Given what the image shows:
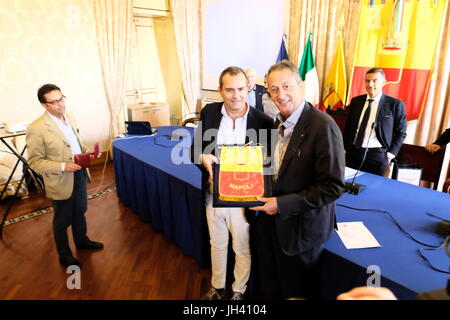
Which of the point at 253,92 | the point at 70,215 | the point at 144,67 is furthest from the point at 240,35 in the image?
the point at 70,215

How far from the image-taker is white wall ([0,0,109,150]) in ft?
13.9

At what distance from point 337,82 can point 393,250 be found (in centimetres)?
293

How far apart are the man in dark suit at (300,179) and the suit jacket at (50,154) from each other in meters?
1.66

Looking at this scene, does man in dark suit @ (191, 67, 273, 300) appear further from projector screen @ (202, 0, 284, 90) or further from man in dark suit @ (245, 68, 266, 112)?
projector screen @ (202, 0, 284, 90)

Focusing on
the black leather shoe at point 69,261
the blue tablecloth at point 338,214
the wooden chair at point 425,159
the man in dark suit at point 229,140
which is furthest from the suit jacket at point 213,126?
the wooden chair at point 425,159

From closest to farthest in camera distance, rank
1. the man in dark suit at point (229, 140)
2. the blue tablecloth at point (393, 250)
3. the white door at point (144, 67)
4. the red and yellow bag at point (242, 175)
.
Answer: the blue tablecloth at point (393, 250) < the red and yellow bag at point (242, 175) < the man in dark suit at point (229, 140) < the white door at point (144, 67)

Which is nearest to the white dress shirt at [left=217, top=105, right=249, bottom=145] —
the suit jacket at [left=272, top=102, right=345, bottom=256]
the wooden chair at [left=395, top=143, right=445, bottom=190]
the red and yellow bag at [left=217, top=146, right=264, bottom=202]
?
the red and yellow bag at [left=217, top=146, right=264, bottom=202]

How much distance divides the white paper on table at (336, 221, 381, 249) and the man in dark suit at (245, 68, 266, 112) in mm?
1998

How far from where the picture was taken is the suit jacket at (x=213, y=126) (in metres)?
1.80

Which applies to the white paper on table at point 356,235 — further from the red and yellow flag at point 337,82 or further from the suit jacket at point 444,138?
the red and yellow flag at point 337,82

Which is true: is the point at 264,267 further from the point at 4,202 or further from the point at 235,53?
the point at 235,53

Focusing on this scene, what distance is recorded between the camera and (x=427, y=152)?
115 inches

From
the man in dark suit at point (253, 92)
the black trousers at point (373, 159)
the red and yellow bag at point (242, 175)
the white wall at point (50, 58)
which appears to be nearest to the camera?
the red and yellow bag at point (242, 175)

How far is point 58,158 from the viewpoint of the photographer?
2293 millimetres
